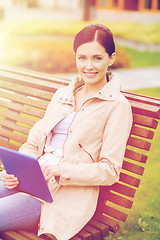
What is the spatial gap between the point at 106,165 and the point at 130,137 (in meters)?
0.41

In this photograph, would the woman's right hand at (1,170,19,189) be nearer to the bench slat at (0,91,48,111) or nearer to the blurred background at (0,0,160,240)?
the bench slat at (0,91,48,111)

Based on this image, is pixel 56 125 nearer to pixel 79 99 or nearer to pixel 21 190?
pixel 79 99

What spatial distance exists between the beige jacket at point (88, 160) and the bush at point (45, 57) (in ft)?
35.5

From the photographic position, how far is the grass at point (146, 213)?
3.99 metres

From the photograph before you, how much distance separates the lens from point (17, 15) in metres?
27.9

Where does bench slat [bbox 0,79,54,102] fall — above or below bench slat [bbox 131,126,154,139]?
above

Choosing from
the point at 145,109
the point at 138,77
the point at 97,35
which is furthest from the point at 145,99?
the point at 138,77

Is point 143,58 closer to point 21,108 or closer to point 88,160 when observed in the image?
point 21,108

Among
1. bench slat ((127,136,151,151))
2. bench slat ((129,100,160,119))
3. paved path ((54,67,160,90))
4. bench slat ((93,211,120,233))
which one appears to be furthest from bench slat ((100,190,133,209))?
paved path ((54,67,160,90))

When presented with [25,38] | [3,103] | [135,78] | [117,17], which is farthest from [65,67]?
[117,17]

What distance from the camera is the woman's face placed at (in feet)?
9.38

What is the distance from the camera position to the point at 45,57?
46.7 feet

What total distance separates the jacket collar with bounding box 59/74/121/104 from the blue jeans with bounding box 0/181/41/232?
28.5 inches

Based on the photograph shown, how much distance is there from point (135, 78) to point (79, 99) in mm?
10015
